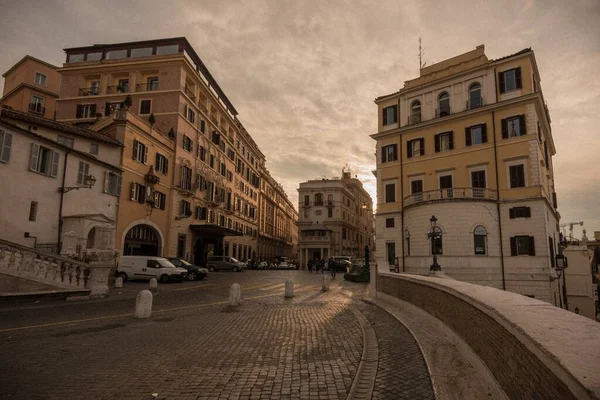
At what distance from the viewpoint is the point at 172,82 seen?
37.3 metres

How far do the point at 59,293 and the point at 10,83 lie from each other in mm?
43681

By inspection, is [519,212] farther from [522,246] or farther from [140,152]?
[140,152]

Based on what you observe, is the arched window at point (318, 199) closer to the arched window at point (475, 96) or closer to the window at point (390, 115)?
the window at point (390, 115)

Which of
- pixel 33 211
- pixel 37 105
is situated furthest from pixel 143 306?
pixel 37 105

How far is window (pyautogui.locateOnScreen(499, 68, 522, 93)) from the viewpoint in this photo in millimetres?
28125

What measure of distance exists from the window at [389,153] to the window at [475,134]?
21.6ft

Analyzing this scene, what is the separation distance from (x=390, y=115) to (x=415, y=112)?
256 cm

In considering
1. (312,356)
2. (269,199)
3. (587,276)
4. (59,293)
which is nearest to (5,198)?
(59,293)

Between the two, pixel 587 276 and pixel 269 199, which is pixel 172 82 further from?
pixel 587 276

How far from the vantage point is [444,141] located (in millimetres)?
31422

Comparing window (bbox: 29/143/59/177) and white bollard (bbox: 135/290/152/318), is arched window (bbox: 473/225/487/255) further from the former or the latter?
window (bbox: 29/143/59/177)

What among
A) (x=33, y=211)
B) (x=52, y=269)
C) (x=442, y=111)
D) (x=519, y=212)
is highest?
(x=442, y=111)

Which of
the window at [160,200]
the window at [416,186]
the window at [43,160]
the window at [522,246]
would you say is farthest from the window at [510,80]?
the window at [43,160]

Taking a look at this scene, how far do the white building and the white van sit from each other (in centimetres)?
173
